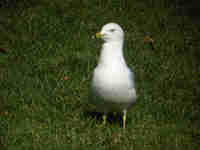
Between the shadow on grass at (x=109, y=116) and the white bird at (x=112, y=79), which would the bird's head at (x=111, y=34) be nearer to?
the white bird at (x=112, y=79)

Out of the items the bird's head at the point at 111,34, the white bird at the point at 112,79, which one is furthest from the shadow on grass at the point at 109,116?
the bird's head at the point at 111,34

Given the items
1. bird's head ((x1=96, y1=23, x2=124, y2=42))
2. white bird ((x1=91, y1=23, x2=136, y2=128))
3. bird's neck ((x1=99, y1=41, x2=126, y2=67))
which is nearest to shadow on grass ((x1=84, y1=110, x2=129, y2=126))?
white bird ((x1=91, y1=23, x2=136, y2=128))

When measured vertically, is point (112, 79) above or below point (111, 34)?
below

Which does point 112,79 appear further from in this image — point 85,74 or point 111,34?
point 85,74

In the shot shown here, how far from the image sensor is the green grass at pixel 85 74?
5.27 metres

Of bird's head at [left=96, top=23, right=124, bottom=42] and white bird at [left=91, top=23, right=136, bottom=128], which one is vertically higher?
bird's head at [left=96, top=23, right=124, bottom=42]

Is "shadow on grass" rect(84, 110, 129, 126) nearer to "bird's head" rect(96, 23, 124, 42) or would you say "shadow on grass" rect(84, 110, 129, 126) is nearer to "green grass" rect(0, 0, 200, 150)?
"green grass" rect(0, 0, 200, 150)

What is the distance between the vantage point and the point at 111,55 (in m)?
5.21

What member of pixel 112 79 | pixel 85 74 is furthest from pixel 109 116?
pixel 85 74

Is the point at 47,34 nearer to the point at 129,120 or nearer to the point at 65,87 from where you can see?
the point at 65,87

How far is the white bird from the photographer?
5.07m

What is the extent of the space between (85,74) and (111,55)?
214cm

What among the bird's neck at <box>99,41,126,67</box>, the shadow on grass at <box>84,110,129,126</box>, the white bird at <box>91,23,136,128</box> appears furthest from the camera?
the shadow on grass at <box>84,110,129,126</box>

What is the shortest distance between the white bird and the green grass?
0.42m
